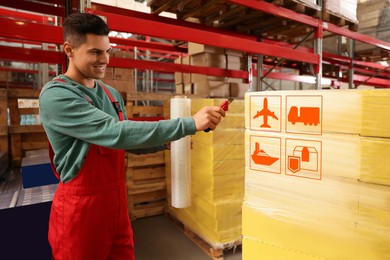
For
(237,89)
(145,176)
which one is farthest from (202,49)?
(145,176)

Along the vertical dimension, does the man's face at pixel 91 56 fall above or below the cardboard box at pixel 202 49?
below

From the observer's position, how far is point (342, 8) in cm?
439

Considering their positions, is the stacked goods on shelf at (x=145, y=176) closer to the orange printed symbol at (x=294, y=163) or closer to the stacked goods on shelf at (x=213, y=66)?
the stacked goods on shelf at (x=213, y=66)

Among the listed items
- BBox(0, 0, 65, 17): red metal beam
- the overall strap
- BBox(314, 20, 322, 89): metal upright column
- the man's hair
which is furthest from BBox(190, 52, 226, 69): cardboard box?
the man's hair

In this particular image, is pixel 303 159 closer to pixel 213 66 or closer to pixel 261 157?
pixel 261 157

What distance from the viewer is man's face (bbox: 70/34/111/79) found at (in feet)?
5.60

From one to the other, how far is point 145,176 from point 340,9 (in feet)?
13.3

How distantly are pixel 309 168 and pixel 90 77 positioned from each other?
1490 mm

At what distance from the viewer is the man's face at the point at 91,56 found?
1707 mm

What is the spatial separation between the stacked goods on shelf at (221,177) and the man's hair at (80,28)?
1803mm

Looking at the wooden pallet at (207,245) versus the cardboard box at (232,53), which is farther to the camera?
the cardboard box at (232,53)

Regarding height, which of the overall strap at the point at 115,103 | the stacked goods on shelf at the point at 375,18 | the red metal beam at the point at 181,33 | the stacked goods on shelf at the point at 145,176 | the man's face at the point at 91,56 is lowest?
the stacked goods on shelf at the point at 145,176

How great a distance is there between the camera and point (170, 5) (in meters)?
4.00

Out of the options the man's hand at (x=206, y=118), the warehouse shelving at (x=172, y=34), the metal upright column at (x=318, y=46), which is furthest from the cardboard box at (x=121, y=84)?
the man's hand at (x=206, y=118)
